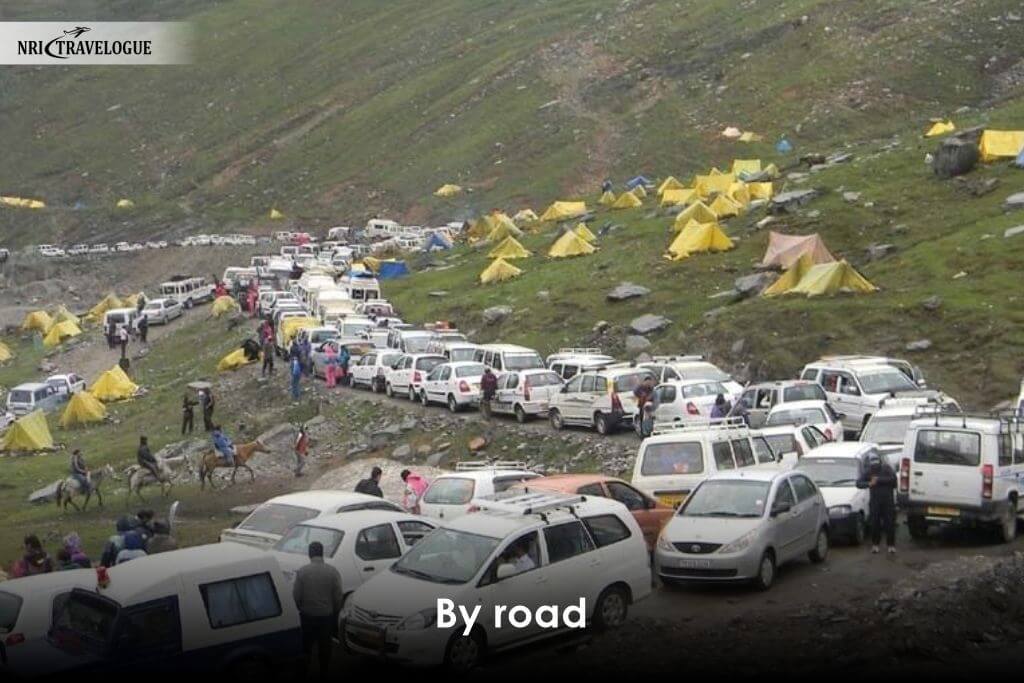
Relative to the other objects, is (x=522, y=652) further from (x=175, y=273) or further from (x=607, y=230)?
(x=175, y=273)

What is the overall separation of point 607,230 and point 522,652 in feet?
158

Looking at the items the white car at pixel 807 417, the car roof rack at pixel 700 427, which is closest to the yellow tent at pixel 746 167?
the white car at pixel 807 417

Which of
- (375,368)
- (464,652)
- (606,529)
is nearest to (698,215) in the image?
(375,368)

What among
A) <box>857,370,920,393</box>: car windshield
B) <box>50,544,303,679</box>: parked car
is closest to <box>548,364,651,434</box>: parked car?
<box>857,370,920,393</box>: car windshield

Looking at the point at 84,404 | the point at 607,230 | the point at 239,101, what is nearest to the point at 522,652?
the point at 84,404

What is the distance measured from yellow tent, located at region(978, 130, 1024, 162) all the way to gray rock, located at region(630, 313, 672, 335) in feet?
55.6

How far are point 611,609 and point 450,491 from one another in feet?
21.2

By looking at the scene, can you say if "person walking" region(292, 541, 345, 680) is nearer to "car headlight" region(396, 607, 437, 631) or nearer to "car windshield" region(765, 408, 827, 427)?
"car headlight" region(396, 607, 437, 631)

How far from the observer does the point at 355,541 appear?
55.0 ft

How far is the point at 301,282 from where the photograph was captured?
63.4 m

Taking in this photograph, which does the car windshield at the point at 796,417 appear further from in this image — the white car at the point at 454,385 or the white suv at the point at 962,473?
the white car at the point at 454,385

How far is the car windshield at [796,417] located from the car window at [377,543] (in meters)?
12.9

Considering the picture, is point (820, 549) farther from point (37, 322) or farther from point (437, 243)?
point (37, 322)

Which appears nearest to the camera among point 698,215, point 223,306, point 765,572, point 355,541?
point 355,541
